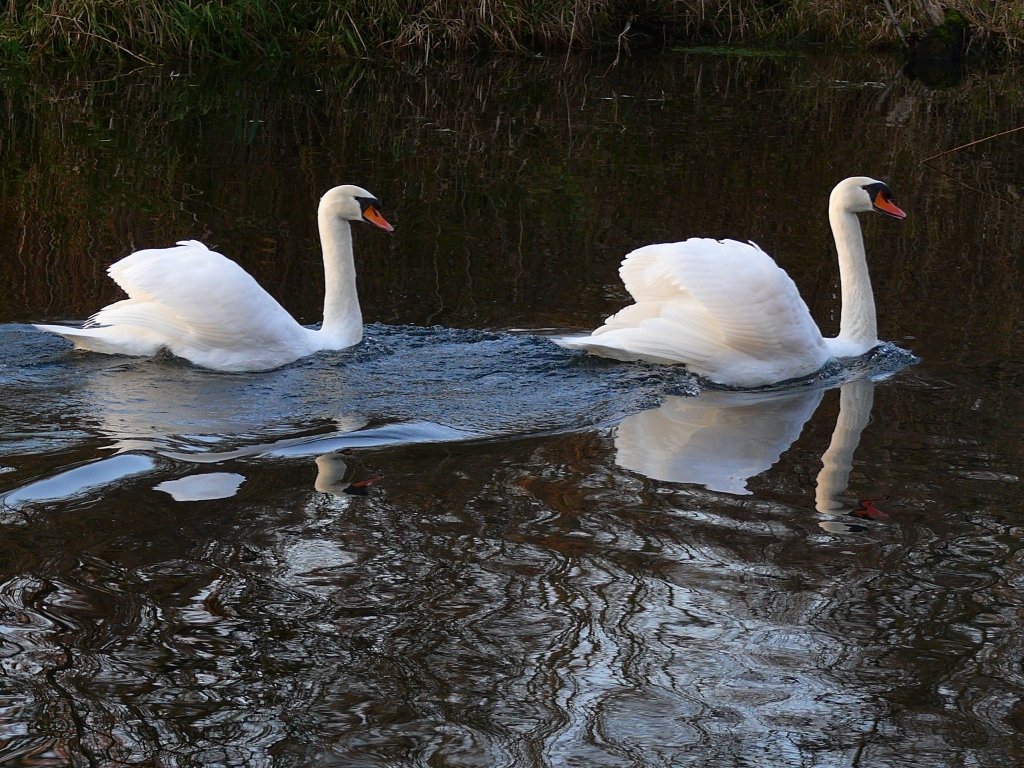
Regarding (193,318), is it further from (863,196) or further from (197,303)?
(863,196)

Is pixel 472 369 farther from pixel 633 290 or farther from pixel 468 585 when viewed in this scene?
pixel 468 585

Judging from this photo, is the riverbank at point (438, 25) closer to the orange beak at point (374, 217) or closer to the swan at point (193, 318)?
the orange beak at point (374, 217)

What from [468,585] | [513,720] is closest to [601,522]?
[468,585]

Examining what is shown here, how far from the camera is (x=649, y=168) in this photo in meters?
11.4

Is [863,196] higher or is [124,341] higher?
[863,196]

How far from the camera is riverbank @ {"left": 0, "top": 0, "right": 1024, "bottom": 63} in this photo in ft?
52.6

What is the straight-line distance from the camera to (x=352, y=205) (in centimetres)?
691

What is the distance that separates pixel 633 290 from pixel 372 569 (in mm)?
2977

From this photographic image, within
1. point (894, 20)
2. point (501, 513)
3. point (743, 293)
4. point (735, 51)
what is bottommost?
point (501, 513)

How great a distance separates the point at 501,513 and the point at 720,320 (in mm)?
2094

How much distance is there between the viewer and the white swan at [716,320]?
242 inches

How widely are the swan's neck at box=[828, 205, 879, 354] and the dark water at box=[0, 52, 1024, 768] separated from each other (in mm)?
151

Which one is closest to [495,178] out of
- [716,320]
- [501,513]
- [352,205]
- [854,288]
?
[352,205]

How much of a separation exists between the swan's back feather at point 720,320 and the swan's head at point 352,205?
1299 mm
